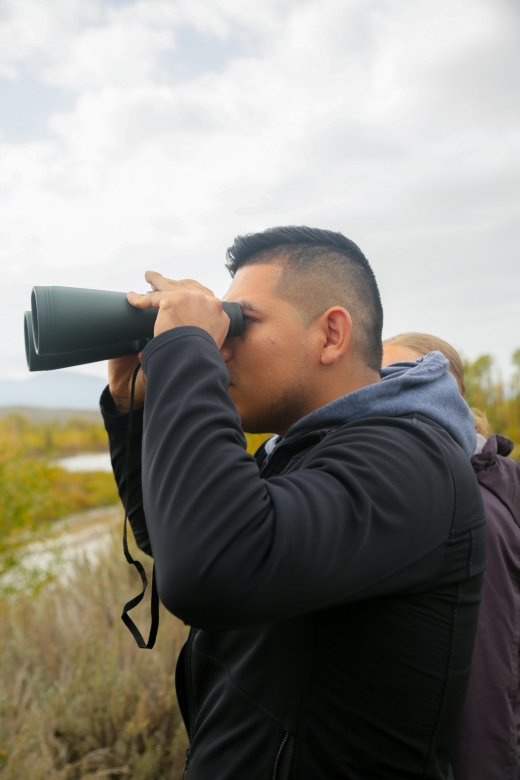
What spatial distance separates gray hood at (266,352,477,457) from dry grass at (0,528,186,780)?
1.34 m

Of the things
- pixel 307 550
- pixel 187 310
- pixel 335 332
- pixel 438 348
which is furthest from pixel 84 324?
pixel 438 348

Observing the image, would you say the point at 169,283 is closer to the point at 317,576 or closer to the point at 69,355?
the point at 69,355

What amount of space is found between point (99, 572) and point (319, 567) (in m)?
3.65

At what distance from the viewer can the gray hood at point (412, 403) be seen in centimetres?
108

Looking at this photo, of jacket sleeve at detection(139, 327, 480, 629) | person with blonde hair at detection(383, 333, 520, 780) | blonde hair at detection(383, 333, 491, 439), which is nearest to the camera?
jacket sleeve at detection(139, 327, 480, 629)

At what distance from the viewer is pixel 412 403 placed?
1.08m

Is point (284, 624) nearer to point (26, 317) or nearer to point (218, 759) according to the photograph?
point (218, 759)

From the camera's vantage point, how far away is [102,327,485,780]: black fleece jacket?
84cm

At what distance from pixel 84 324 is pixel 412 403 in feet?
1.99

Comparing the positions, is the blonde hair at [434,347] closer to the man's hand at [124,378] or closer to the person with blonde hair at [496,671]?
the person with blonde hair at [496,671]

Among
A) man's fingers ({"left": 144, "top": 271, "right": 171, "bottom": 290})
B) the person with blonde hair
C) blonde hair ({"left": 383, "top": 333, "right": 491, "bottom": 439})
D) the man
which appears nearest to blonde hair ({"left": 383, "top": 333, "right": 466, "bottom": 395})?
blonde hair ({"left": 383, "top": 333, "right": 491, "bottom": 439})

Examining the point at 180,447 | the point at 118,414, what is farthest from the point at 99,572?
the point at 180,447

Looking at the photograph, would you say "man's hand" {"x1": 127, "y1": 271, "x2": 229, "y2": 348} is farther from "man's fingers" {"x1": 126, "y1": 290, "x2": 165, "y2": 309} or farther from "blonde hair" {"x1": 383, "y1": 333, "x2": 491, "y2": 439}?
"blonde hair" {"x1": 383, "y1": 333, "x2": 491, "y2": 439}

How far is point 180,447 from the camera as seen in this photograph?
0.88 m
